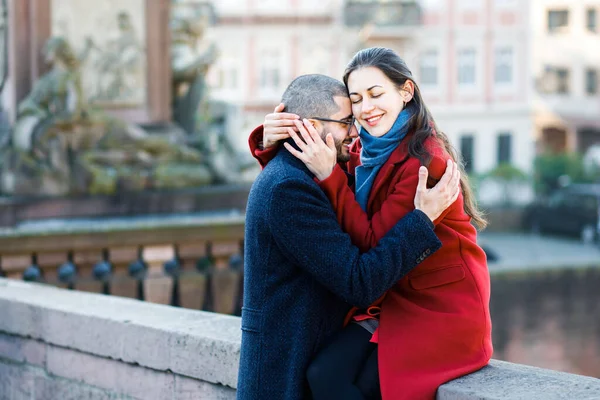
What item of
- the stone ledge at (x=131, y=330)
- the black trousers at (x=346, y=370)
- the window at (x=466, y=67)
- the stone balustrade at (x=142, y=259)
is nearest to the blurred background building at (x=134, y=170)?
the stone balustrade at (x=142, y=259)

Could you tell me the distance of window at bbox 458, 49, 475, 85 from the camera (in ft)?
156

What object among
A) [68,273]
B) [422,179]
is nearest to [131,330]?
[422,179]

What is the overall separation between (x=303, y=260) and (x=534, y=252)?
29.5 m

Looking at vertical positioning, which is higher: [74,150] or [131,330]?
[74,150]

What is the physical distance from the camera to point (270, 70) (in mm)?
47188

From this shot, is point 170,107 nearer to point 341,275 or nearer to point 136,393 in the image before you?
point 136,393

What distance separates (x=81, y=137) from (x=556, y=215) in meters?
28.8

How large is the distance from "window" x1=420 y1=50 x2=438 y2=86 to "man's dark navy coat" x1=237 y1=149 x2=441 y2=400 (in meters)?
44.5

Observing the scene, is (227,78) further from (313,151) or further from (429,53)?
(313,151)

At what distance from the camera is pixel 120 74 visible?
11.0 meters

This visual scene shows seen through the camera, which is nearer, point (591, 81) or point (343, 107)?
point (343, 107)

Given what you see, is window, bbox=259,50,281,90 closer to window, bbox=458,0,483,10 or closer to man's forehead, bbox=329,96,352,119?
window, bbox=458,0,483,10

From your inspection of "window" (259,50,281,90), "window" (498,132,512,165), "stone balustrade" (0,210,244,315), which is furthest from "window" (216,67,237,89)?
"stone balustrade" (0,210,244,315)

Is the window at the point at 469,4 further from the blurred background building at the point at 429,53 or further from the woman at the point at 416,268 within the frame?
the woman at the point at 416,268
